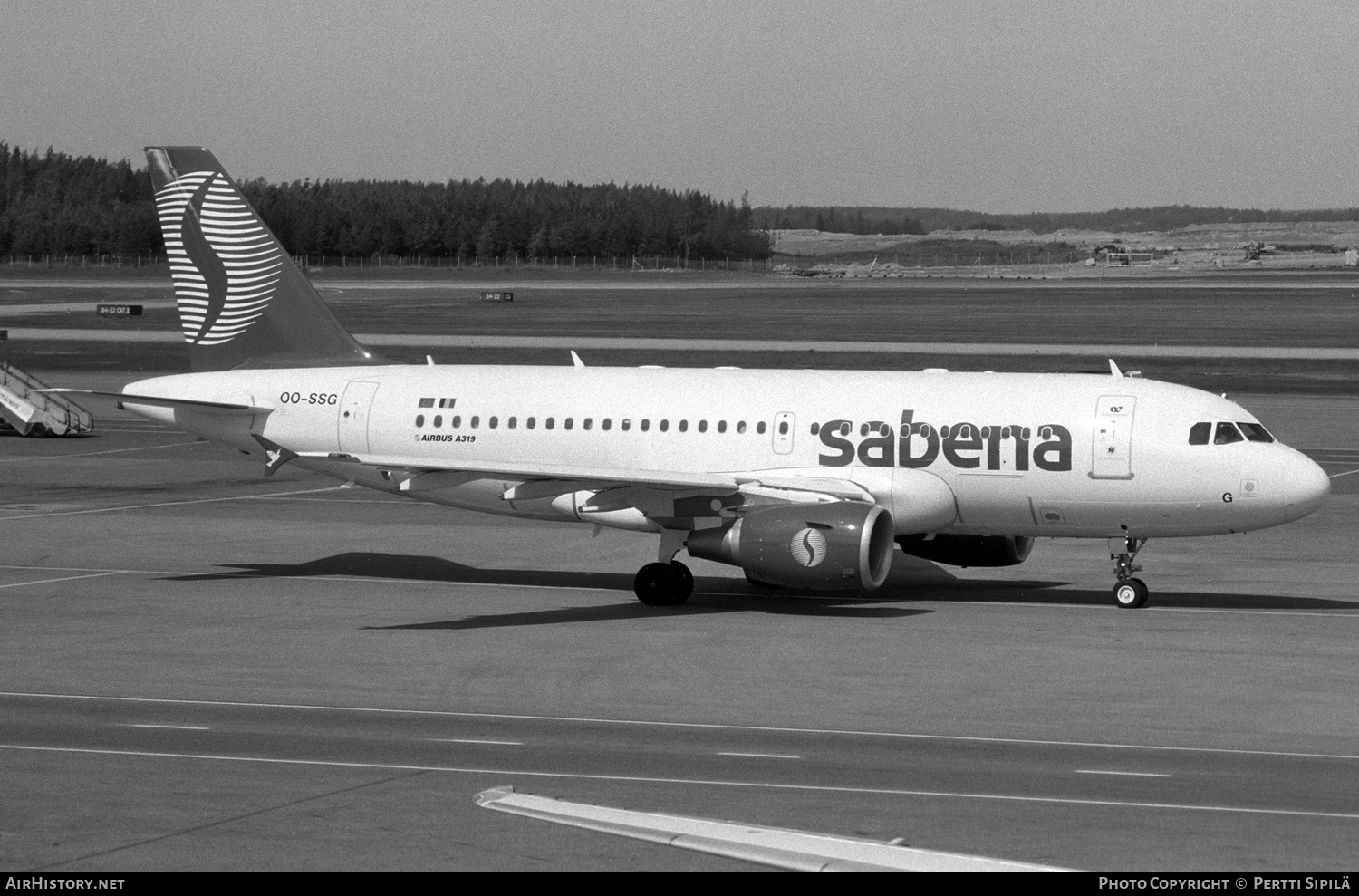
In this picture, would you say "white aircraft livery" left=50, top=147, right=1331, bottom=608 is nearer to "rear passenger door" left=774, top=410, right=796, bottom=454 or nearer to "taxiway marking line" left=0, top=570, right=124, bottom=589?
"rear passenger door" left=774, top=410, right=796, bottom=454

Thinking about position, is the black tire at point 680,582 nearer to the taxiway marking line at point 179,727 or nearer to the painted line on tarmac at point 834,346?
the taxiway marking line at point 179,727

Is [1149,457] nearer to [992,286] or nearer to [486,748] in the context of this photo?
[486,748]

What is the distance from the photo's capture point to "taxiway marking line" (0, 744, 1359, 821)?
1915 centimetres

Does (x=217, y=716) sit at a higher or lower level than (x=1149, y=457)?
lower

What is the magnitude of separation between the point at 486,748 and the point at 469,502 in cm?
1425

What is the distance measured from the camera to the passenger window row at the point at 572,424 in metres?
34.8

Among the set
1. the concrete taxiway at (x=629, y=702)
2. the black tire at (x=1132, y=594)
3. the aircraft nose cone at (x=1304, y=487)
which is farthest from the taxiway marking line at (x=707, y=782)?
the black tire at (x=1132, y=594)

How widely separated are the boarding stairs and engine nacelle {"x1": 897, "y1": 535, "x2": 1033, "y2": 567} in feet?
131

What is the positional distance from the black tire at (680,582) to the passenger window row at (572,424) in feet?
9.86

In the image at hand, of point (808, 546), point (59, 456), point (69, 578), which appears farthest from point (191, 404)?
point (59, 456)

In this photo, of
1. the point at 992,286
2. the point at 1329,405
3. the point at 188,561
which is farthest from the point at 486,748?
the point at 992,286

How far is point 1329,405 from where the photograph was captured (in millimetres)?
74438

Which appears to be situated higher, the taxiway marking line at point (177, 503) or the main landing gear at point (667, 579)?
the main landing gear at point (667, 579)

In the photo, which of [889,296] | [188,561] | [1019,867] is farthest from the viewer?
[889,296]
